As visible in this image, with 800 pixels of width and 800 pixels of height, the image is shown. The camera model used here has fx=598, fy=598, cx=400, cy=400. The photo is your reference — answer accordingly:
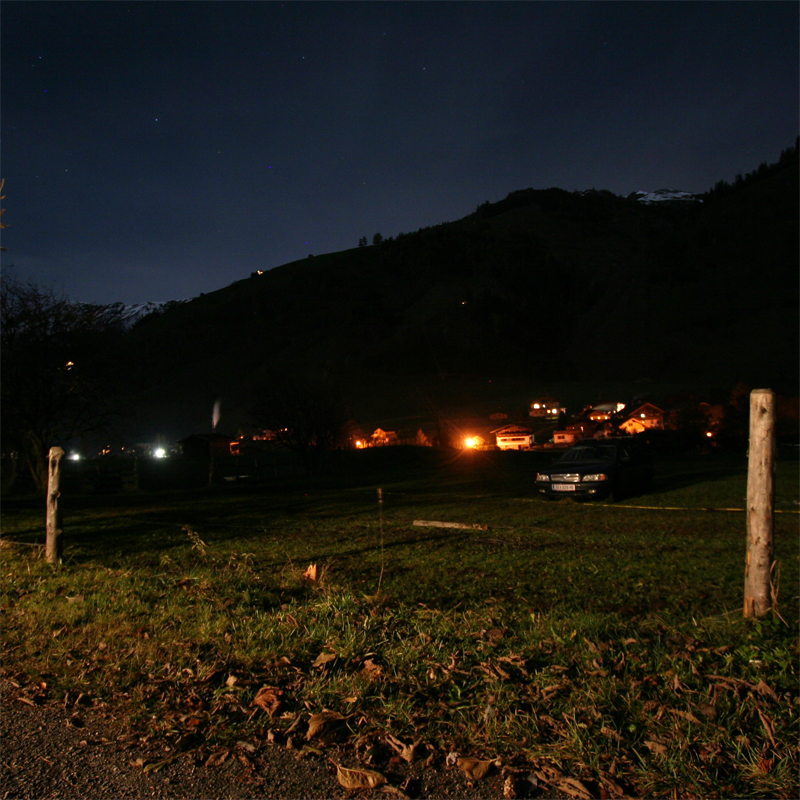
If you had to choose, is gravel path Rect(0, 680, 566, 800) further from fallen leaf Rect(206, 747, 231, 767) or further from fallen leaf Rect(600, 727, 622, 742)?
fallen leaf Rect(600, 727, 622, 742)

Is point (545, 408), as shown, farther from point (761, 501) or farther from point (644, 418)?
point (761, 501)

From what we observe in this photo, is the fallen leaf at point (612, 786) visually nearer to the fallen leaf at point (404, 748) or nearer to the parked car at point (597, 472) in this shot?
the fallen leaf at point (404, 748)

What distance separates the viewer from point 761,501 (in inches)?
181

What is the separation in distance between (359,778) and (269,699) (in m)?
0.93

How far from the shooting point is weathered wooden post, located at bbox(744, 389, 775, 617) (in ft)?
14.9

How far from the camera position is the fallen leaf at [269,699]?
336 centimetres

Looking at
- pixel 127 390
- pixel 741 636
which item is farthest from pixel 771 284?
pixel 741 636

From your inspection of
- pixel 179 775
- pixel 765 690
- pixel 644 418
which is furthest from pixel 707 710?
pixel 644 418

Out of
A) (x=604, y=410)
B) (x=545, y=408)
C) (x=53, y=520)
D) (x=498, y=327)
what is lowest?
(x=53, y=520)

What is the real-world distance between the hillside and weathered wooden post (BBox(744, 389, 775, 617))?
94.3 m

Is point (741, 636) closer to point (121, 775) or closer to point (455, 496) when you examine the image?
point (121, 775)

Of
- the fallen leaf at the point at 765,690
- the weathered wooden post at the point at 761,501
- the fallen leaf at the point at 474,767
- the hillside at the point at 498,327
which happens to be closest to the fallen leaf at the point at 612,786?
the fallen leaf at the point at 474,767

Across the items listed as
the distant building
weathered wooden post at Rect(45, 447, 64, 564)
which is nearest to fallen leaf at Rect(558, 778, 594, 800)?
weathered wooden post at Rect(45, 447, 64, 564)

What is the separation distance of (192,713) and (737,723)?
2907 millimetres
